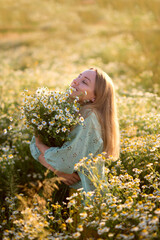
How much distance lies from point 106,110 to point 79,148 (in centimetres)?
53

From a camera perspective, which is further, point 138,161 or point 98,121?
point 138,161

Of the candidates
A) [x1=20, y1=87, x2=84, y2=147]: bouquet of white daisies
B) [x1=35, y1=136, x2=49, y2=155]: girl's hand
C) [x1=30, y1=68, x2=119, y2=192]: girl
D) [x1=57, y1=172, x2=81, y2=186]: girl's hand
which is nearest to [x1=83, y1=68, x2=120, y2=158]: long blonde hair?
[x1=30, y1=68, x2=119, y2=192]: girl

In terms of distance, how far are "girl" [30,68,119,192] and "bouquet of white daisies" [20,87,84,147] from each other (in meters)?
0.09

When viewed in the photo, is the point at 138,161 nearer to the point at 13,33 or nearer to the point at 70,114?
the point at 70,114

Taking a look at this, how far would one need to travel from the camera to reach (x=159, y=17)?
9531 mm

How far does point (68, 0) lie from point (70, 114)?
97.4ft

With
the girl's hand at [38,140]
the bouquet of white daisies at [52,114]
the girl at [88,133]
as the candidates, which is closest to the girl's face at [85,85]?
the girl at [88,133]

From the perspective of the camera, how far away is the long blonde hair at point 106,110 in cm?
283

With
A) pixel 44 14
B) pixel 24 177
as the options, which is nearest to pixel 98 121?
pixel 24 177

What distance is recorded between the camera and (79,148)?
A: 262cm

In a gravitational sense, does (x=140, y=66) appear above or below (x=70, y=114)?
above

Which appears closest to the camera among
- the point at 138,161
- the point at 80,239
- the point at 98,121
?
the point at 80,239

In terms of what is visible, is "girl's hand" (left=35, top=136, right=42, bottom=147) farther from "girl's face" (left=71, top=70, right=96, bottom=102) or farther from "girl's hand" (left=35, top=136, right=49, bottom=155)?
"girl's face" (left=71, top=70, right=96, bottom=102)

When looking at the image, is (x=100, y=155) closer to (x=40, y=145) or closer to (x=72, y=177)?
(x=72, y=177)
